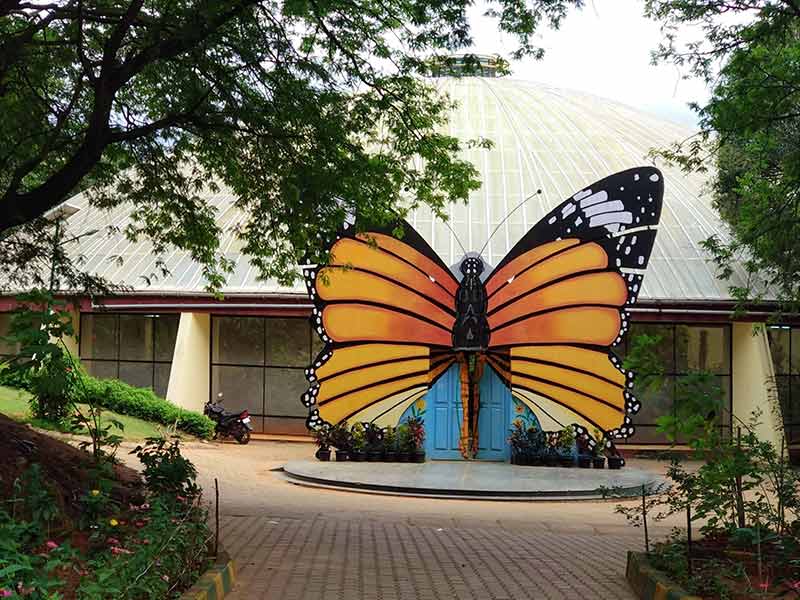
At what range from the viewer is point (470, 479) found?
2003 centimetres

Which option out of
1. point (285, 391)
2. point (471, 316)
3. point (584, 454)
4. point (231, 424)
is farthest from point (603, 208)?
point (285, 391)

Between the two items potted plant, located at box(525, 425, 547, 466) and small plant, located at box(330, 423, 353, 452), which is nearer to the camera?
potted plant, located at box(525, 425, 547, 466)

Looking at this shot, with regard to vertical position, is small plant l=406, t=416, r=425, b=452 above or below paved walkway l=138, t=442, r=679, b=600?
above

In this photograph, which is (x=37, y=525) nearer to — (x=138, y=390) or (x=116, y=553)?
(x=116, y=553)

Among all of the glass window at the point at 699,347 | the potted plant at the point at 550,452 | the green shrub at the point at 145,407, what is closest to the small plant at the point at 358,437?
the potted plant at the point at 550,452

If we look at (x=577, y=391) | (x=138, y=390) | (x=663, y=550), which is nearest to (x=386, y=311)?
(x=577, y=391)

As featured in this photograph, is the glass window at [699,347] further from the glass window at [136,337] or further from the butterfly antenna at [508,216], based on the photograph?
the glass window at [136,337]

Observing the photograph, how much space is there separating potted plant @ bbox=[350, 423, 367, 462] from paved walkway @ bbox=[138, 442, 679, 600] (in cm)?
354

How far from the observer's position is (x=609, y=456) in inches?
901

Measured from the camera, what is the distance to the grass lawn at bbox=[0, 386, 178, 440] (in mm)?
22328

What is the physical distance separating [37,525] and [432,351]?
53.5 ft

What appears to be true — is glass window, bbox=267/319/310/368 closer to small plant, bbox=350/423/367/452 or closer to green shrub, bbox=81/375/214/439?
green shrub, bbox=81/375/214/439

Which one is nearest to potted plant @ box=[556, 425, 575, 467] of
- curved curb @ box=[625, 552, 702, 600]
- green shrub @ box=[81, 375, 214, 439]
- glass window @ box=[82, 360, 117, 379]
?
green shrub @ box=[81, 375, 214, 439]

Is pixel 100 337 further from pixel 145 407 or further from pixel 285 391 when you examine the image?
pixel 285 391
